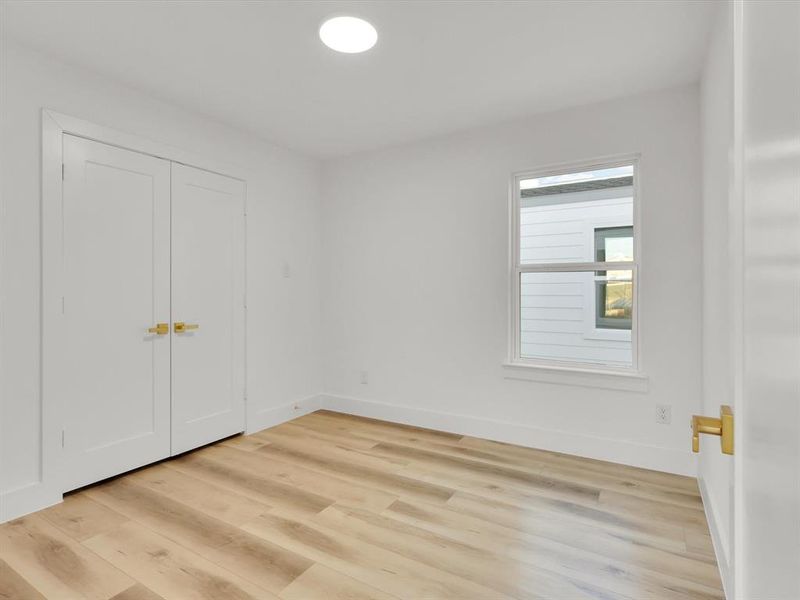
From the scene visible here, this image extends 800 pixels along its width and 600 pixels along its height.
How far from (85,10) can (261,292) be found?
2218mm

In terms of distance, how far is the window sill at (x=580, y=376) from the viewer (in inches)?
119

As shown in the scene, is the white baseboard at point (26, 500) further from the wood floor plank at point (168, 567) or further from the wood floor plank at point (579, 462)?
the wood floor plank at point (579, 462)

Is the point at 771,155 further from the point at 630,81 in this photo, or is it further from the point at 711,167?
the point at 630,81

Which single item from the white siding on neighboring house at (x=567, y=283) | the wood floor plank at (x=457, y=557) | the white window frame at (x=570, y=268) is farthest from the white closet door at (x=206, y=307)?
the white siding on neighboring house at (x=567, y=283)

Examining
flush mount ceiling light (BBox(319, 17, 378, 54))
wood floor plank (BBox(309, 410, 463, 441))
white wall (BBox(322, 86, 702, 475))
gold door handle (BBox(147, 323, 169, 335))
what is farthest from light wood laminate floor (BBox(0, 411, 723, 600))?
flush mount ceiling light (BBox(319, 17, 378, 54))

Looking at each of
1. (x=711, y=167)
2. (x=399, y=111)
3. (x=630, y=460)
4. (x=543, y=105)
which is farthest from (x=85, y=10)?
(x=630, y=460)

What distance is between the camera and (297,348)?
14.0ft

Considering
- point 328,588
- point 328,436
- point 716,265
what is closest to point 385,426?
point 328,436

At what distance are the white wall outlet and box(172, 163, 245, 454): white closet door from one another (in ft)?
10.3

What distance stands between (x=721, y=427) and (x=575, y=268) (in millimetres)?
2767

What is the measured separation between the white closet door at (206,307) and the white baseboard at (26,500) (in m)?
0.79

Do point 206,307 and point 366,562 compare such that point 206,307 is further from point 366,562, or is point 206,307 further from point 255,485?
point 366,562

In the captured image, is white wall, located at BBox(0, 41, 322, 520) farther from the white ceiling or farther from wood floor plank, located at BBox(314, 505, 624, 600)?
wood floor plank, located at BBox(314, 505, 624, 600)

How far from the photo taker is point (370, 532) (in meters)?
2.21
